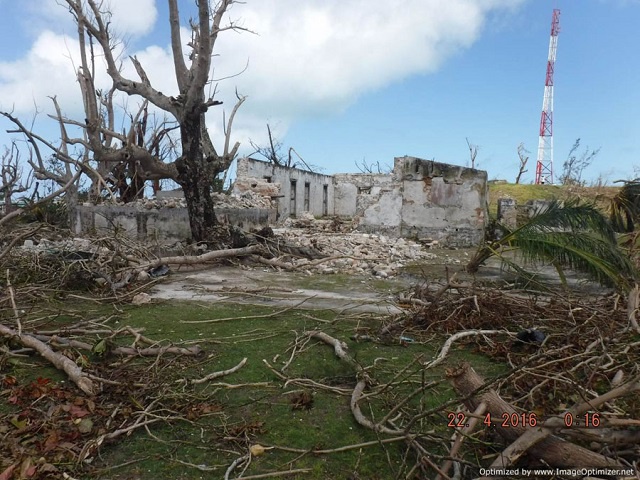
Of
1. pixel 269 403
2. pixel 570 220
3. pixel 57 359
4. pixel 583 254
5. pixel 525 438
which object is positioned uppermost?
pixel 570 220

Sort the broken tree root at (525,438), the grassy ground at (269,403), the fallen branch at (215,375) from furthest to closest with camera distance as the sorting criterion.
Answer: the fallen branch at (215,375) → the grassy ground at (269,403) → the broken tree root at (525,438)

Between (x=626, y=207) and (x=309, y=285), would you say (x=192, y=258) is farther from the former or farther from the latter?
(x=626, y=207)

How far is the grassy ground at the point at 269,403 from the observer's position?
95.7 inches

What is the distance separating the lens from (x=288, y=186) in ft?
72.0

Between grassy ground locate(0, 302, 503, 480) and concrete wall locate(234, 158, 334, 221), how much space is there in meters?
14.3

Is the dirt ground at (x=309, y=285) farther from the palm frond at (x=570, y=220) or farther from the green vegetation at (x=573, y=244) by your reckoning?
the palm frond at (x=570, y=220)

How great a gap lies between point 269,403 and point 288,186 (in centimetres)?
1921

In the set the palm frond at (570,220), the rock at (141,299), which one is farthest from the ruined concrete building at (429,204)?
the rock at (141,299)

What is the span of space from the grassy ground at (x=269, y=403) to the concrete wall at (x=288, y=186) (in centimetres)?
1431

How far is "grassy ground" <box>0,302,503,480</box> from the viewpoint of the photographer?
2.43 metres

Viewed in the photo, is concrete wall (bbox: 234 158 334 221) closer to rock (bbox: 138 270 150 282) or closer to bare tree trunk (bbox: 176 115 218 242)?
bare tree trunk (bbox: 176 115 218 242)

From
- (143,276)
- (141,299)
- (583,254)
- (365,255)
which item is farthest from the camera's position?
(365,255)

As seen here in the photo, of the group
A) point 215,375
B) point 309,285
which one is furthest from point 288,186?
point 215,375

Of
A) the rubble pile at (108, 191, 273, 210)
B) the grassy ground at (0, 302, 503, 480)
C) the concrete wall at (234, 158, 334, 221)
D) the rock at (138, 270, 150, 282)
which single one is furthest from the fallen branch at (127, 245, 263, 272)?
the concrete wall at (234, 158, 334, 221)
